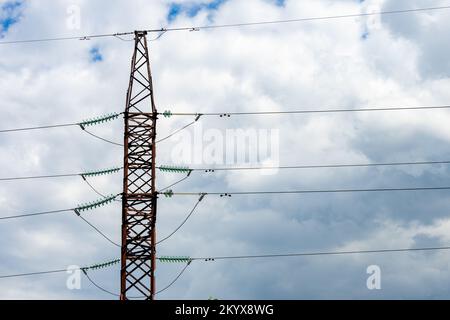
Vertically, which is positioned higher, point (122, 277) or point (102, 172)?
point (102, 172)

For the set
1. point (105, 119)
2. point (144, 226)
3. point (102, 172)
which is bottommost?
point (144, 226)

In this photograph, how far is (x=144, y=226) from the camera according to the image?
52688 mm

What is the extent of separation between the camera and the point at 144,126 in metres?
55.2
